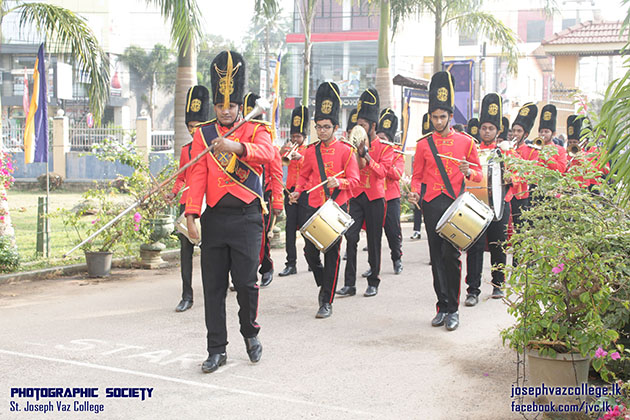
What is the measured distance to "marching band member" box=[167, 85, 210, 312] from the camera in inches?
338

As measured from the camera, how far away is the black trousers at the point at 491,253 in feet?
30.1

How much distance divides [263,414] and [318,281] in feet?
11.9

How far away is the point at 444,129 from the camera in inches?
321

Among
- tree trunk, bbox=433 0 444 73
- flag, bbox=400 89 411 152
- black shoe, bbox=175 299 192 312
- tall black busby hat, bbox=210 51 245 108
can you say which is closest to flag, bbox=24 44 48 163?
black shoe, bbox=175 299 192 312

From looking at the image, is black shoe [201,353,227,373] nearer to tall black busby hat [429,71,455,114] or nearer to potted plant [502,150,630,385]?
potted plant [502,150,630,385]

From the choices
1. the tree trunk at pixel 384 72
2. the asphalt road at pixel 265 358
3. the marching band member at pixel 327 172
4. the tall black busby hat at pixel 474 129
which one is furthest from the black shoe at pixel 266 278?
the tree trunk at pixel 384 72

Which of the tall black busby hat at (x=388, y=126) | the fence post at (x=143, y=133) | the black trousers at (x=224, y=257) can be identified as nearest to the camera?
the black trousers at (x=224, y=257)

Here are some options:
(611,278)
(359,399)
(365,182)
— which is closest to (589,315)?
(611,278)

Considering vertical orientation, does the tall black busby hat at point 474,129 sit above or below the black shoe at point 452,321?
above

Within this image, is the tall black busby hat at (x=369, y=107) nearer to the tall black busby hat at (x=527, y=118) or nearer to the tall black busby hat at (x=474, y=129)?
the tall black busby hat at (x=527, y=118)

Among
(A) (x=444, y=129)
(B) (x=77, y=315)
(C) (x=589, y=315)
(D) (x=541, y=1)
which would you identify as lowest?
(B) (x=77, y=315)

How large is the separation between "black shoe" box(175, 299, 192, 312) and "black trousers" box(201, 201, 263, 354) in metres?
2.29

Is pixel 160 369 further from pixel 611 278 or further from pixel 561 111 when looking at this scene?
pixel 561 111

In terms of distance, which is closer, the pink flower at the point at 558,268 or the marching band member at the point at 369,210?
the pink flower at the point at 558,268
